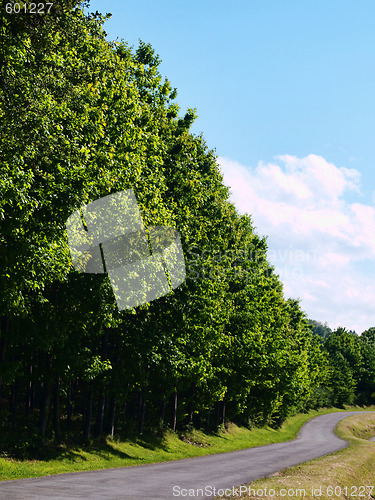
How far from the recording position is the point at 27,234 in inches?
621

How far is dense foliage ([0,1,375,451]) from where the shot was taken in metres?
15.9

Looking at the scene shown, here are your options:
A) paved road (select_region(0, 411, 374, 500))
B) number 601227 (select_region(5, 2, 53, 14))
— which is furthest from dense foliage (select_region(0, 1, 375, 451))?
paved road (select_region(0, 411, 374, 500))

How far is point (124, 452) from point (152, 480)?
766 cm

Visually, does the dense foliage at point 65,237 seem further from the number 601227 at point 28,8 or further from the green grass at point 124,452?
the green grass at point 124,452

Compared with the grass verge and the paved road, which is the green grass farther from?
the grass verge

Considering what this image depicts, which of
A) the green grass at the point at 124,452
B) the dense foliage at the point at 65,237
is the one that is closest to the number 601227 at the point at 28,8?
the dense foliage at the point at 65,237

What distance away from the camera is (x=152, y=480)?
19188 mm

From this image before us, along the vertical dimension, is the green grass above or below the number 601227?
below

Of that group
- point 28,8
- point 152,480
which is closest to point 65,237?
point 28,8

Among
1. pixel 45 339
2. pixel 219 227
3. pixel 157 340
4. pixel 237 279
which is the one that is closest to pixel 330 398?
pixel 237 279

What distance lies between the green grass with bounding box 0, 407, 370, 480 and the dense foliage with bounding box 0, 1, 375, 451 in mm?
1300

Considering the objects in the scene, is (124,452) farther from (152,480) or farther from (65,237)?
(65,237)

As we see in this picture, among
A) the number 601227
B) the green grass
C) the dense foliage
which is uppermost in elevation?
the number 601227

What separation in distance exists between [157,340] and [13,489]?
11718 mm
